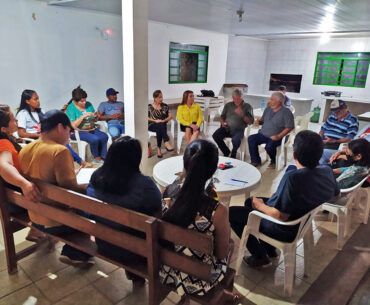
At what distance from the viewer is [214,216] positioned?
140cm

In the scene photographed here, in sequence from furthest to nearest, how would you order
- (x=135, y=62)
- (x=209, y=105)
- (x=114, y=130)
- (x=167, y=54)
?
(x=209, y=105) → (x=167, y=54) → (x=114, y=130) → (x=135, y=62)

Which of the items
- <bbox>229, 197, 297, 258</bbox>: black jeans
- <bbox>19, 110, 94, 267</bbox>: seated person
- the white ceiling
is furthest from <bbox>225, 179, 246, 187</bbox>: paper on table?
the white ceiling

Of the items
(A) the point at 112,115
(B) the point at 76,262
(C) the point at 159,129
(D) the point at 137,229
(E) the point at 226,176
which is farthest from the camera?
(C) the point at 159,129

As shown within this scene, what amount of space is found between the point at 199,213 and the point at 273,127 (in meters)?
3.14

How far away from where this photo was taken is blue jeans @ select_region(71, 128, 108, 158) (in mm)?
4027

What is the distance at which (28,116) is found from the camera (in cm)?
353

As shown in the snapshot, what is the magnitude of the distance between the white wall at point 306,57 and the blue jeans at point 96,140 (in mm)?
7762

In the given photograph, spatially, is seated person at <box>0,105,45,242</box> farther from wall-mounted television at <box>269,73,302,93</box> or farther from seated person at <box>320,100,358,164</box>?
wall-mounted television at <box>269,73,302,93</box>

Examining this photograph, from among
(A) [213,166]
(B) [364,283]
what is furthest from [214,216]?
(B) [364,283]

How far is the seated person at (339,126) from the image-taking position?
3.57m

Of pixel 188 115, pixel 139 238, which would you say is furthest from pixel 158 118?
pixel 139 238

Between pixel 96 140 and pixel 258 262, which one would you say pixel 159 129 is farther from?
pixel 258 262

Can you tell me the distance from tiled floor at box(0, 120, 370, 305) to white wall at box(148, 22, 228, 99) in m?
5.51

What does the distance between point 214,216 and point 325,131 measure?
116 inches
